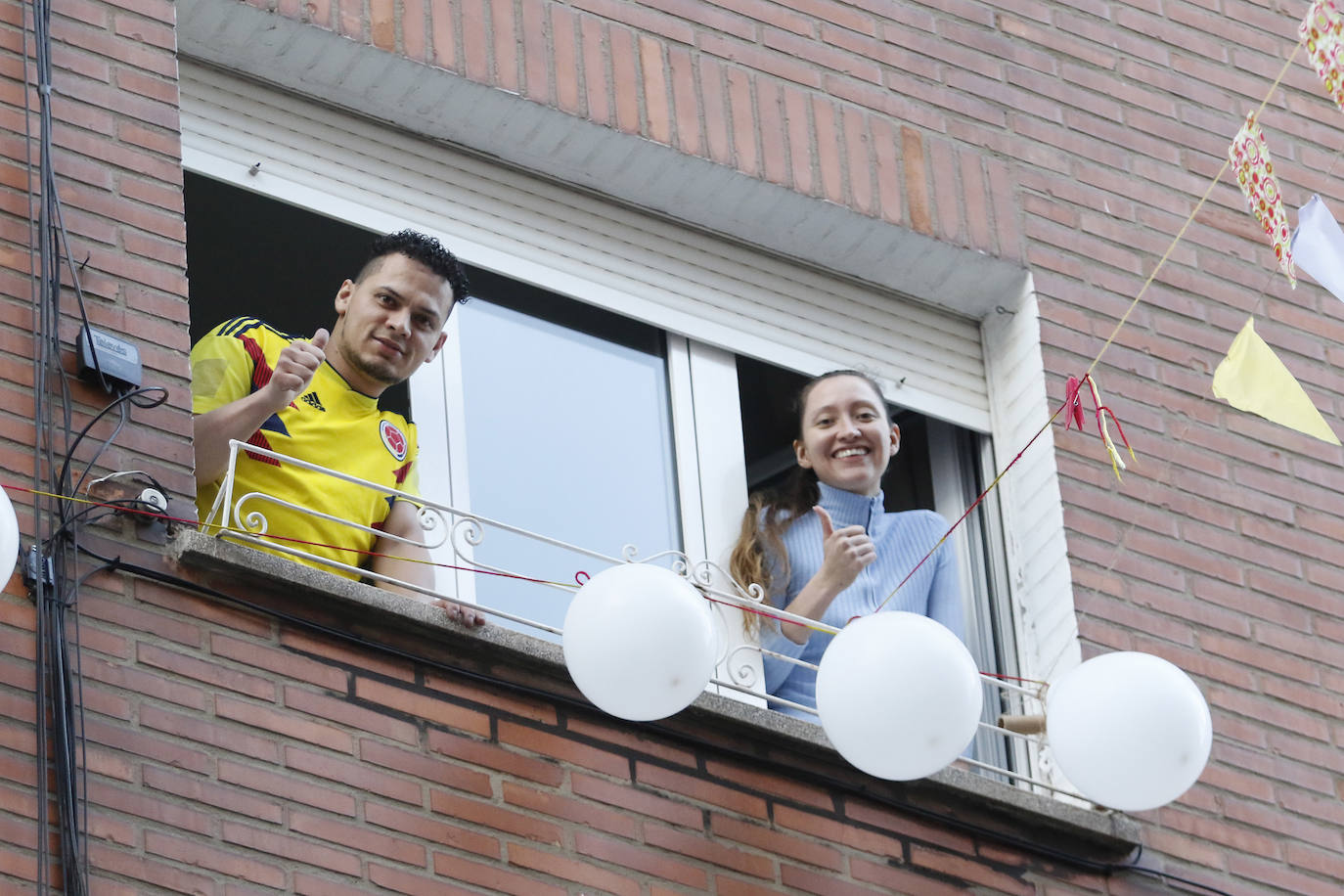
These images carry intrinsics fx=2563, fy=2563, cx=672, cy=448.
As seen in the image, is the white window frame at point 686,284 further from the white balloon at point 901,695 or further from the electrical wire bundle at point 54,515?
the white balloon at point 901,695

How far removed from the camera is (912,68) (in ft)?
23.8

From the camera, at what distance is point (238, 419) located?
564 centimetres

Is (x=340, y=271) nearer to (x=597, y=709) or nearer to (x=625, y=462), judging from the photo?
(x=625, y=462)

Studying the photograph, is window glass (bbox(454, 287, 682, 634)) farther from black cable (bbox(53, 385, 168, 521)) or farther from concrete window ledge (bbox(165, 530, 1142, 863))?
black cable (bbox(53, 385, 168, 521))

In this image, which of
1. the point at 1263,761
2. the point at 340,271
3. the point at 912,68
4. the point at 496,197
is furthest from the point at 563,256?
the point at 1263,761

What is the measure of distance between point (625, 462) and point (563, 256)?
571 millimetres

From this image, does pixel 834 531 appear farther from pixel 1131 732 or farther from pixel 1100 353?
pixel 1131 732

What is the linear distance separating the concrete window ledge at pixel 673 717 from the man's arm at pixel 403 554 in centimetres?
26

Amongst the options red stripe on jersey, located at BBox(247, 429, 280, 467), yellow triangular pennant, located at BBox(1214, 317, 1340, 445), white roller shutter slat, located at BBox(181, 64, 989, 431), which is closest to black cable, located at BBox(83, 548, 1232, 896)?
red stripe on jersey, located at BBox(247, 429, 280, 467)

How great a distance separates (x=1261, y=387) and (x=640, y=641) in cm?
179

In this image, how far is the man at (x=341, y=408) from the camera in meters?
5.66

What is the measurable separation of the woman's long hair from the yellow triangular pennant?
44.8 inches

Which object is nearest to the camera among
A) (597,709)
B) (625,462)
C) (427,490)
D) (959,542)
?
(597,709)

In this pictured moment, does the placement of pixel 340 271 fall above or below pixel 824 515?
above
